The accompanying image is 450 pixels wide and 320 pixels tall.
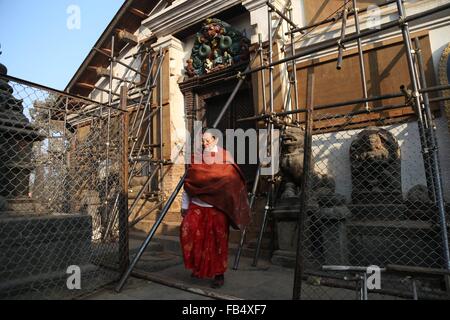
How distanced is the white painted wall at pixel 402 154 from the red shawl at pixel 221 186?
7.29ft

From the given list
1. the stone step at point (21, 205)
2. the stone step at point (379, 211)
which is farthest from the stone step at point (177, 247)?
the stone step at point (21, 205)

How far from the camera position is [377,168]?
4277mm

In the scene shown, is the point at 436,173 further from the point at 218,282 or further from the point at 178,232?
the point at 178,232

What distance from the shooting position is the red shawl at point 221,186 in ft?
11.0

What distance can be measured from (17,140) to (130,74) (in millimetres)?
6402

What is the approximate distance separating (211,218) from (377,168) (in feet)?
8.57

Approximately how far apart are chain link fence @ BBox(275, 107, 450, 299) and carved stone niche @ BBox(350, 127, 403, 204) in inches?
0.5

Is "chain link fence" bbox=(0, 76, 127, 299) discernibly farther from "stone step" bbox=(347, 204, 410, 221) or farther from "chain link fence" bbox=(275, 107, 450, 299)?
"stone step" bbox=(347, 204, 410, 221)

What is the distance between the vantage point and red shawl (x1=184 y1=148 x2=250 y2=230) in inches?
132

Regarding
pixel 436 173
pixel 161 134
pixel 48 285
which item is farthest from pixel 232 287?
pixel 161 134

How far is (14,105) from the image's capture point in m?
3.58

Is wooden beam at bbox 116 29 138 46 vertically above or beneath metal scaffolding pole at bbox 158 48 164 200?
above

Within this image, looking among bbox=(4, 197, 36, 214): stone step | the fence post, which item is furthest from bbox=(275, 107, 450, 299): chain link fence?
bbox=(4, 197, 36, 214): stone step

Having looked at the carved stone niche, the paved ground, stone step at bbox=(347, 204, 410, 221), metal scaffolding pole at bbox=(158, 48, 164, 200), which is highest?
metal scaffolding pole at bbox=(158, 48, 164, 200)
